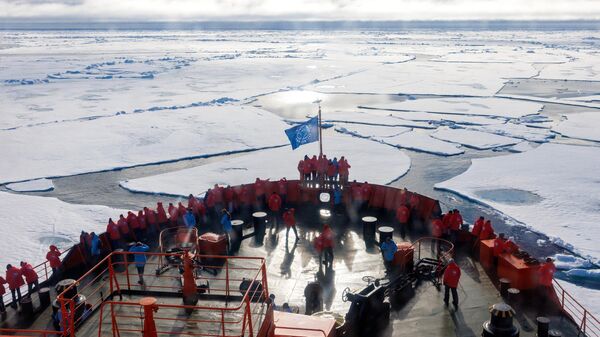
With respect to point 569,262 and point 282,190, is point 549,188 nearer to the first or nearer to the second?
point 569,262

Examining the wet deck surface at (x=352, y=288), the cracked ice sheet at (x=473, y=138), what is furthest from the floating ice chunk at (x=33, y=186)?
the cracked ice sheet at (x=473, y=138)

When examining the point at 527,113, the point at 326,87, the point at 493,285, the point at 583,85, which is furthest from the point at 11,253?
the point at 583,85

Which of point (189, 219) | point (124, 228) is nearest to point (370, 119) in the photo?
point (189, 219)

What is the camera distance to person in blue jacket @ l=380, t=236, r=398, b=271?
9.39 m

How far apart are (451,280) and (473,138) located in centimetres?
2104

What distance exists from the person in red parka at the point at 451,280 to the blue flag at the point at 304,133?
6608mm

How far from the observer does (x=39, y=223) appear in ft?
Answer: 55.1

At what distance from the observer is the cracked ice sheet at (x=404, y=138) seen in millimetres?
25688

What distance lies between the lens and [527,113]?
1348 inches

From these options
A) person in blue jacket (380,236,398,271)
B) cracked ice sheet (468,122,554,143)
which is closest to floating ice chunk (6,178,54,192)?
person in blue jacket (380,236,398,271)

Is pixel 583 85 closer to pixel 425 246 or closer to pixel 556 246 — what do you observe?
pixel 556 246

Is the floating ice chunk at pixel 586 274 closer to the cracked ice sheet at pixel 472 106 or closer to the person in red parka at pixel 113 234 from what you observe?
the person in red parka at pixel 113 234

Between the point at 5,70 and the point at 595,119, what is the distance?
212 ft

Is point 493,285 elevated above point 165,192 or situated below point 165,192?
above
